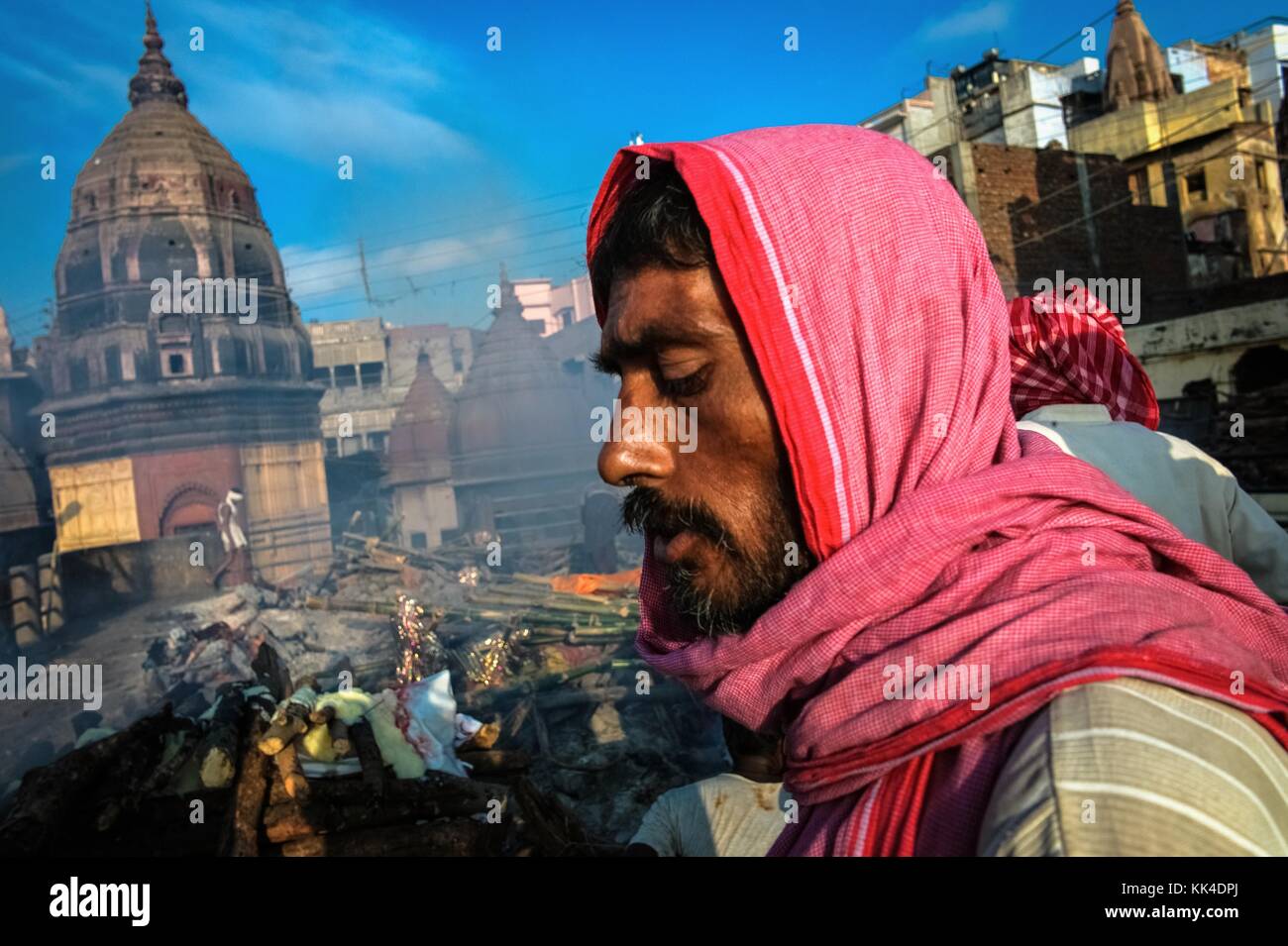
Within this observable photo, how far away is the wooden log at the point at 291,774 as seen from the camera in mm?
4453

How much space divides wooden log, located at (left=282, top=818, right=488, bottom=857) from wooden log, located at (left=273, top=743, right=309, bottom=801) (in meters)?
0.28

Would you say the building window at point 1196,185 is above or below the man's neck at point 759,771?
above

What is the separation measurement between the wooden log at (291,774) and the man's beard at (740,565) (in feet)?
12.6

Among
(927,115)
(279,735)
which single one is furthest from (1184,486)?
(927,115)

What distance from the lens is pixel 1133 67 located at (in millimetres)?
33844

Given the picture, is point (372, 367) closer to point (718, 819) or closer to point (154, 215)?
point (154, 215)

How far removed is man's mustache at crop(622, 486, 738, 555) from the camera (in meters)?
1.40

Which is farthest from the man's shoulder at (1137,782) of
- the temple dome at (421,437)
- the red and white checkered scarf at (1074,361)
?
the temple dome at (421,437)

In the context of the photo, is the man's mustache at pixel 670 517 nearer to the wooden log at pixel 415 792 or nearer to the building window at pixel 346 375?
the wooden log at pixel 415 792

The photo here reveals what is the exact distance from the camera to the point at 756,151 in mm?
1435

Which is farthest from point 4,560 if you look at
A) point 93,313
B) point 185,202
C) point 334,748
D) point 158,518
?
point 334,748

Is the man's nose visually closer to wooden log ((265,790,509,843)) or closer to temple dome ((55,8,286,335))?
wooden log ((265,790,509,843))
